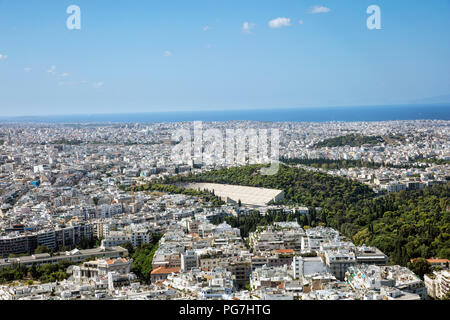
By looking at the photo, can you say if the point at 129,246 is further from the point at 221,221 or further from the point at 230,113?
the point at 230,113

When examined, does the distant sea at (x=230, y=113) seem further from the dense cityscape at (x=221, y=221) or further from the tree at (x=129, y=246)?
the tree at (x=129, y=246)

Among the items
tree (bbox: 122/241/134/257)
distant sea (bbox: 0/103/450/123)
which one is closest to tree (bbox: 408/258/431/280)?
distant sea (bbox: 0/103/450/123)

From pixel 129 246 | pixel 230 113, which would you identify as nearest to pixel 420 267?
pixel 129 246

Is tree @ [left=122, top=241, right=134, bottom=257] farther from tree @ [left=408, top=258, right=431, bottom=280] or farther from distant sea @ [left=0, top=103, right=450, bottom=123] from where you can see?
tree @ [left=408, top=258, right=431, bottom=280]

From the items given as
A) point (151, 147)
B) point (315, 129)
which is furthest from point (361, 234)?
point (315, 129)

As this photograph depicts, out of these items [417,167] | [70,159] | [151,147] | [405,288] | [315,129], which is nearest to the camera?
[405,288]

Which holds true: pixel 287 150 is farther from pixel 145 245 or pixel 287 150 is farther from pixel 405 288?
pixel 405 288
